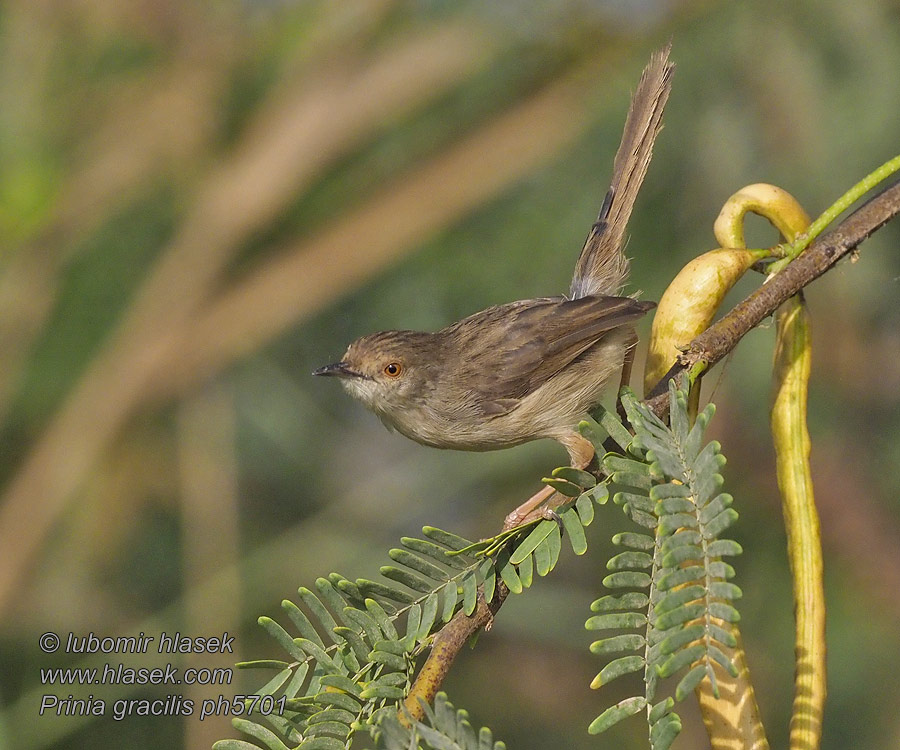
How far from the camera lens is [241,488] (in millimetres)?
5688

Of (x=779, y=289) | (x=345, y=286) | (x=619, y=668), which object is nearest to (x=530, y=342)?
(x=779, y=289)

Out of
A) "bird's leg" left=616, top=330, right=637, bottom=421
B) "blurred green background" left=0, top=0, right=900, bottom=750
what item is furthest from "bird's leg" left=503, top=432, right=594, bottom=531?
"blurred green background" left=0, top=0, right=900, bottom=750

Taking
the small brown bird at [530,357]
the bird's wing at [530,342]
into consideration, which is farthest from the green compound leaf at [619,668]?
the bird's wing at [530,342]

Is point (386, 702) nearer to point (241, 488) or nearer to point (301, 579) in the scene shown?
point (301, 579)

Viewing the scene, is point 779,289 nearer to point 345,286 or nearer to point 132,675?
point 132,675

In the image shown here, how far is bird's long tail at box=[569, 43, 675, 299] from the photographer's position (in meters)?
3.55

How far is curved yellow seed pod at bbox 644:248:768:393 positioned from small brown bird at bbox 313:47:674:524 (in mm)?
1206

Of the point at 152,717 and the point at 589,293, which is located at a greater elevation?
the point at 589,293

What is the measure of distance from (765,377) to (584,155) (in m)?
1.45

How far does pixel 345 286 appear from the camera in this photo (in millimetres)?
5176

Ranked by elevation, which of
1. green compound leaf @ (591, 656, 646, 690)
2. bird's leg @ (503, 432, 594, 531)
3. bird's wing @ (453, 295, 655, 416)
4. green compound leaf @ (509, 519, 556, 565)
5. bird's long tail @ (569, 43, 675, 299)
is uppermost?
bird's long tail @ (569, 43, 675, 299)

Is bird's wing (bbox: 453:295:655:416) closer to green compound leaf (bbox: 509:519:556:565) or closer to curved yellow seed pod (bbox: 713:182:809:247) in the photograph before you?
curved yellow seed pod (bbox: 713:182:809:247)

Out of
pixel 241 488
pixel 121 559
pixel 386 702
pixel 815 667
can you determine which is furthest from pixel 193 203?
pixel 815 667

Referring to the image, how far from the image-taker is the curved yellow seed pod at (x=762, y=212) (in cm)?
219
